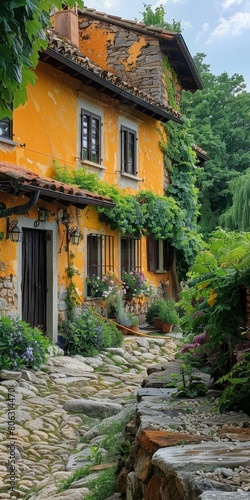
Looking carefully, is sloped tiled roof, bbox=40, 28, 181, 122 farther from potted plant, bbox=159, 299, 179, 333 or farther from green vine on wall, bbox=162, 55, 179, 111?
potted plant, bbox=159, 299, 179, 333

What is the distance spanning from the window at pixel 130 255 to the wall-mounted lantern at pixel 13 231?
15.2 feet

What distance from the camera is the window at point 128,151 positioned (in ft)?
48.3

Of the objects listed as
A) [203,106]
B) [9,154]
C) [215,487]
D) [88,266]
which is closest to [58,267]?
[88,266]

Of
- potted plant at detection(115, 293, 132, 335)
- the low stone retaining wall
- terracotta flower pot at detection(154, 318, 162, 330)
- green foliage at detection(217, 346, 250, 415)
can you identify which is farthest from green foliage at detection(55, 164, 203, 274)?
green foliage at detection(217, 346, 250, 415)

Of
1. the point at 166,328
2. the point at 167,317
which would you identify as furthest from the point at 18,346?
the point at 167,317

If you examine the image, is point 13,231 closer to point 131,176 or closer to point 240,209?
point 131,176

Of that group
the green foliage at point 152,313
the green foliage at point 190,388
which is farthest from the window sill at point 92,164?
the green foliage at point 190,388

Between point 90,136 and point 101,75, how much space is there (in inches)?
52.0

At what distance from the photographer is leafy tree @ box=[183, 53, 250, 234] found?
28303 millimetres

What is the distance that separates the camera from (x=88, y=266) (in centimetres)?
1281

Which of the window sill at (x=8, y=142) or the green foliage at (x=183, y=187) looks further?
the green foliage at (x=183, y=187)

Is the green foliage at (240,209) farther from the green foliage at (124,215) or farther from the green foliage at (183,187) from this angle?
the green foliage at (124,215)

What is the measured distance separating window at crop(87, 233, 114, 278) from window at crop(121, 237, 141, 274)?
2.55 feet

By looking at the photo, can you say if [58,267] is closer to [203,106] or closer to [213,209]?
[213,209]
